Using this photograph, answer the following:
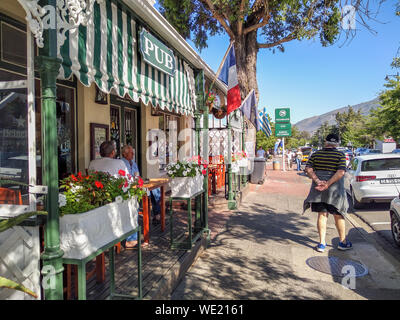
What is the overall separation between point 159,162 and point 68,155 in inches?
166

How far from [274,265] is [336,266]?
0.92m

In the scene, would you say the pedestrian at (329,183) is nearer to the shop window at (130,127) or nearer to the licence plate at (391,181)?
the licence plate at (391,181)

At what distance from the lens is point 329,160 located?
5.13 metres

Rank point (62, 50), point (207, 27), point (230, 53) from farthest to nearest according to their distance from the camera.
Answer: point (207, 27)
point (230, 53)
point (62, 50)

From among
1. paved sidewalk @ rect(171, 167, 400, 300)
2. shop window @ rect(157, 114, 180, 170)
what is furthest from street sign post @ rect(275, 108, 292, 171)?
paved sidewalk @ rect(171, 167, 400, 300)

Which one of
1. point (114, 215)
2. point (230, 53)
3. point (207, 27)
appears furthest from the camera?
point (207, 27)

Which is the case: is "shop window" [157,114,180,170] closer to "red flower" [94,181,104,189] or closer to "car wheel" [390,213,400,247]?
"car wheel" [390,213,400,247]

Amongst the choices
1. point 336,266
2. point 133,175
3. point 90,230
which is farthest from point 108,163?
point 336,266

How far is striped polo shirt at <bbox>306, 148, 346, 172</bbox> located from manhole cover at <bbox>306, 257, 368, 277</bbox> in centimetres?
143

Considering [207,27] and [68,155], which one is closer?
[68,155]

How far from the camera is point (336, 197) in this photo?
5133 mm
